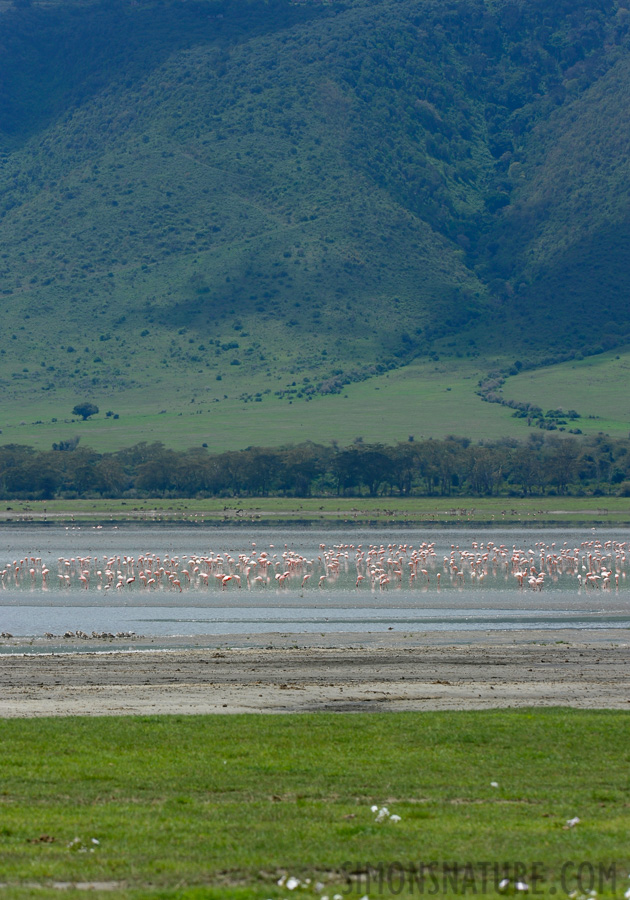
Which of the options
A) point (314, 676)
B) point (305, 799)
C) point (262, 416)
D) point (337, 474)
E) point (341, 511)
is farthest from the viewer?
point (262, 416)

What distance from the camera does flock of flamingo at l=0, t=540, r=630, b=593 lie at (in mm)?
52781

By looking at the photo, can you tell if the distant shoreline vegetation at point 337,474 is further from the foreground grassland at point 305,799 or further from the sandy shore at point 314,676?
the foreground grassland at point 305,799

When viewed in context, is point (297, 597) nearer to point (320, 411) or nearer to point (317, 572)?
point (317, 572)

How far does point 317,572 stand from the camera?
5903 cm

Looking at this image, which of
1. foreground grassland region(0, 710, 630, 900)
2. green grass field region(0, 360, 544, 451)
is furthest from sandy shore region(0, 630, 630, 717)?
green grass field region(0, 360, 544, 451)

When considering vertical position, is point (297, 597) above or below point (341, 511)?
below

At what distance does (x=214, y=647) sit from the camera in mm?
31219

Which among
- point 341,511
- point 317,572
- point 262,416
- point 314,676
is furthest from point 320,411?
point 314,676

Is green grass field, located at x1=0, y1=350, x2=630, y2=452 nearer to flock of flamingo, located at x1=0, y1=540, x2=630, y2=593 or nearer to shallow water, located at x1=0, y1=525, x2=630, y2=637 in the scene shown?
shallow water, located at x1=0, y1=525, x2=630, y2=637

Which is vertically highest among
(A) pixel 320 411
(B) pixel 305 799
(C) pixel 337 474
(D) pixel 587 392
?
(D) pixel 587 392

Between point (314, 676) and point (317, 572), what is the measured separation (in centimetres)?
3448

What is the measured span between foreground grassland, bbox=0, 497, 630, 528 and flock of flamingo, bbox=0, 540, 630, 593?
2939 centimetres

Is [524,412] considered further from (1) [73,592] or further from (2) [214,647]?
(2) [214,647]

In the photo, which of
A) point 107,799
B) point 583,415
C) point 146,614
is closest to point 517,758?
point 107,799
